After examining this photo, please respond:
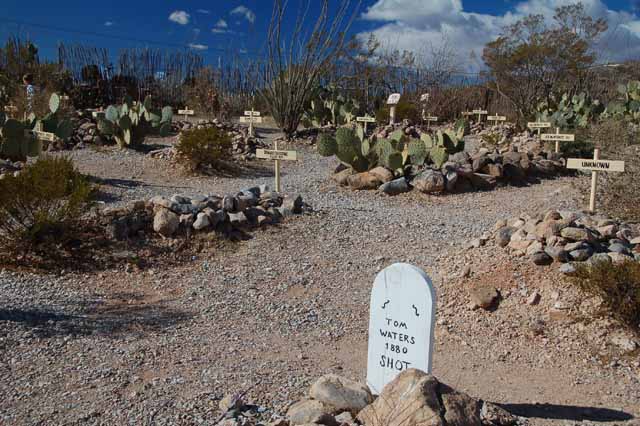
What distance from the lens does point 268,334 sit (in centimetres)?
426

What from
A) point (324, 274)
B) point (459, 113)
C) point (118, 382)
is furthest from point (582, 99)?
point (118, 382)

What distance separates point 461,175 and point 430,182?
2.30ft

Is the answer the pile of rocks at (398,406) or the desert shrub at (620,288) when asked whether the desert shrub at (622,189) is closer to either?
the desert shrub at (620,288)

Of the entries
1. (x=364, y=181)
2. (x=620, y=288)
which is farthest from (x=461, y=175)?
(x=620, y=288)

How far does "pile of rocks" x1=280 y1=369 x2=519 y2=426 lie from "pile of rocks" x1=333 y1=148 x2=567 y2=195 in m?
5.92

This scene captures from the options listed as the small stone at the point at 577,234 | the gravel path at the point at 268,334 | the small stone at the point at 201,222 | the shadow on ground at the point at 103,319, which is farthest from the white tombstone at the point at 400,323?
the small stone at the point at 201,222

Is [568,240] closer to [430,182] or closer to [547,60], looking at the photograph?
[430,182]

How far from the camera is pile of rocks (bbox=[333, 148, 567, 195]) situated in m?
8.75

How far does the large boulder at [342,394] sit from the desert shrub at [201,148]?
729 cm

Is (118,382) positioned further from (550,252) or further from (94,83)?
(94,83)

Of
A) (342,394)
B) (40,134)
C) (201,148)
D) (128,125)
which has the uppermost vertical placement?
(128,125)

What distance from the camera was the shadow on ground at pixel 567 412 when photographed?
10.2 feet

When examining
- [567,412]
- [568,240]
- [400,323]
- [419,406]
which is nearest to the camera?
[419,406]

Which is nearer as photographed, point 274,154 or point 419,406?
point 419,406
